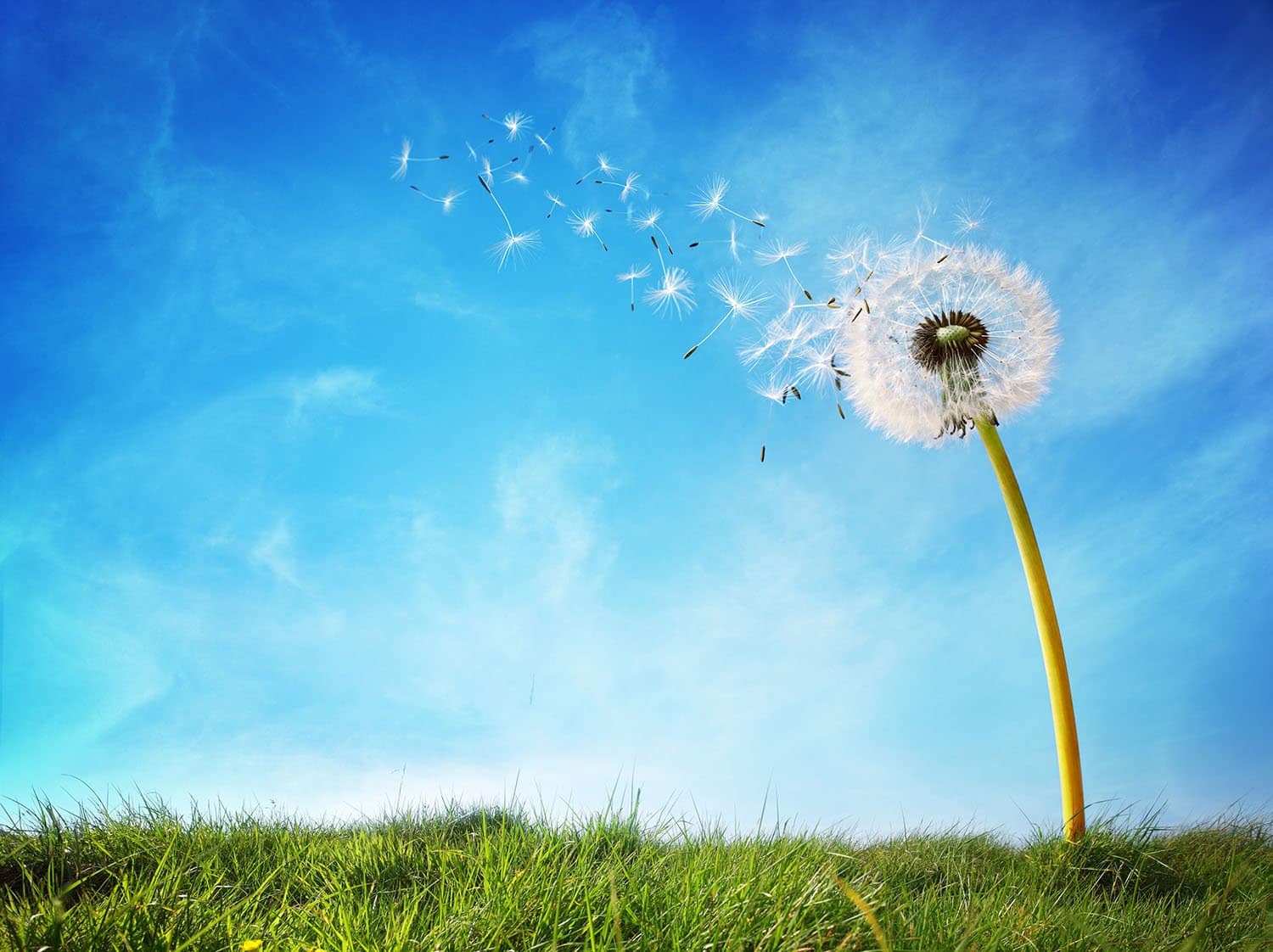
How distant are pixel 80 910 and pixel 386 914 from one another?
1165 millimetres

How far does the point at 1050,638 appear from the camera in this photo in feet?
25.1

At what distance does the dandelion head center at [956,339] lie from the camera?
8.39m

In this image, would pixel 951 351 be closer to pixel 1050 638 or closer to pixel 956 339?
pixel 956 339

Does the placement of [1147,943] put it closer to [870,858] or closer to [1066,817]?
[870,858]

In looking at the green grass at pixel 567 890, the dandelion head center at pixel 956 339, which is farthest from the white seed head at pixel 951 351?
the green grass at pixel 567 890

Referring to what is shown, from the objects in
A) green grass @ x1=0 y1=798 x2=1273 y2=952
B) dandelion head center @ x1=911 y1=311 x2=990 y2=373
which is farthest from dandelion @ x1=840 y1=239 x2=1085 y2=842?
green grass @ x1=0 y1=798 x2=1273 y2=952

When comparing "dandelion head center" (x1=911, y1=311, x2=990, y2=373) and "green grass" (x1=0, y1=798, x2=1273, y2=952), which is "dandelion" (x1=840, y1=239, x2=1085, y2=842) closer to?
"dandelion head center" (x1=911, y1=311, x2=990, y2=373)

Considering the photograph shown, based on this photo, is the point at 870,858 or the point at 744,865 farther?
the point at 870,858

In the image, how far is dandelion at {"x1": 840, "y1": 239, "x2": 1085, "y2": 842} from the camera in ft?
27.1

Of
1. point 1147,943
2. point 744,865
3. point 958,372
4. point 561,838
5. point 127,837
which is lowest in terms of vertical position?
point 1147,943

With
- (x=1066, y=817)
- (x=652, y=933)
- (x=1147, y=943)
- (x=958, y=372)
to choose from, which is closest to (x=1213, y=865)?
(x=1066, y=817)

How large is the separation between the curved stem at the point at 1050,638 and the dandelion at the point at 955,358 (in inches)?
0.7

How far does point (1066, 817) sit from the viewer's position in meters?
7.24

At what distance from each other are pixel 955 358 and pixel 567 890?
23.2 feet
